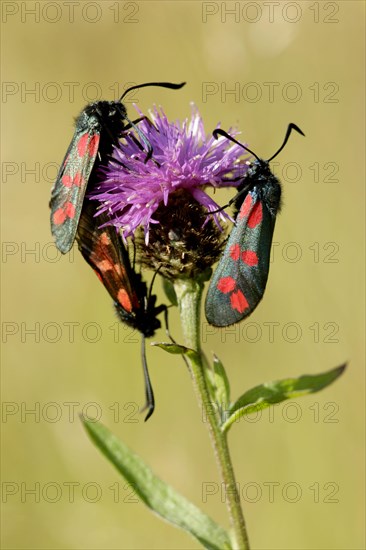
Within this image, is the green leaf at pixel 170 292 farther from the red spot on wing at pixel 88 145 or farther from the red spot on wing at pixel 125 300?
the red spot on wing at pixel 88 145

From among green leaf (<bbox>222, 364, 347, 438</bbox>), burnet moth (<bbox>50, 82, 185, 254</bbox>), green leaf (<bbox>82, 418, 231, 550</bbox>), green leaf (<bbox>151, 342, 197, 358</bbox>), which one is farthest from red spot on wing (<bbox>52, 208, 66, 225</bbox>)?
green leaf (<bbox>222, 364, 347, 438</bbox>)

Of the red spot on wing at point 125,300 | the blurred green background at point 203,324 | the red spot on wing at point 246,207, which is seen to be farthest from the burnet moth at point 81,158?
the blurred green background at point 203,324

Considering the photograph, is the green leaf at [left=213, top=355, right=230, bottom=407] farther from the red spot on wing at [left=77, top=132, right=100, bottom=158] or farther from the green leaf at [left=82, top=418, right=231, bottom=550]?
the red spot on wing at [left=77, top=132, right=100, bottom=158]

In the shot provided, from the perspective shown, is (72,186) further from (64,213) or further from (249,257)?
(249,257)

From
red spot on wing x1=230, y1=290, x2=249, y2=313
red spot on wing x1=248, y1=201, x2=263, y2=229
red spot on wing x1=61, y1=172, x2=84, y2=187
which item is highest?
red spot on wing x1=61, y1=172, x2=84, y2=187

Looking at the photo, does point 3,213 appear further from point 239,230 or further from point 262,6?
point 239,230

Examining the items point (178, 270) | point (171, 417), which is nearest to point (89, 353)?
point (171, 417)
